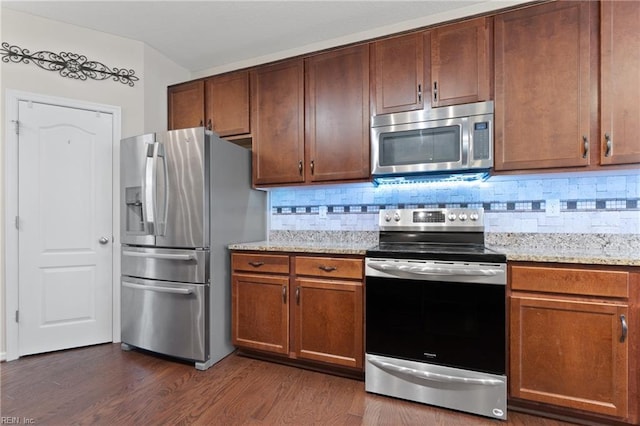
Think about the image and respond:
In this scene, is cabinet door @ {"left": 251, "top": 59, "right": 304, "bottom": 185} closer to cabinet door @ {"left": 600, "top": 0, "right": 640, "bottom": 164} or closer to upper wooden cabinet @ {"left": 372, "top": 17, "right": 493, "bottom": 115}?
upper wooden cabinet @ {"left": 372, "top": 17, "right": 493, "bottom": 115}

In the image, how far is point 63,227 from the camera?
2.54 m

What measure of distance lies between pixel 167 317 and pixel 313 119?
1916mm

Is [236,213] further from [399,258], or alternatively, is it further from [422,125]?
[422,125]

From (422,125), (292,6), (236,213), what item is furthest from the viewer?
(236,213)

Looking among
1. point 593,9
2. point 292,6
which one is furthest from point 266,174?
point 593,9

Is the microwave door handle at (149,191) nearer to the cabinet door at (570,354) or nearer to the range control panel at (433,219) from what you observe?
the range control panel at (433,219)

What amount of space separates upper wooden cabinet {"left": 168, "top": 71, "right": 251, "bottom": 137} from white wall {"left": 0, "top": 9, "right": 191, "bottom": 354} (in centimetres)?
18

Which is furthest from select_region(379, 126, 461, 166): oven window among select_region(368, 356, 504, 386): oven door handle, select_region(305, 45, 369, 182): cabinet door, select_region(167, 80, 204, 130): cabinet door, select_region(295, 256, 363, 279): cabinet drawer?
select_region(167, 80, 204, 130): cabinet door

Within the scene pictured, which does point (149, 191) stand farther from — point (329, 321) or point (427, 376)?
point (427, 376)

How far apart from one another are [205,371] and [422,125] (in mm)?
2329

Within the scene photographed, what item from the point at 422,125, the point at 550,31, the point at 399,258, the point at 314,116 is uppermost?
the point at 550,31

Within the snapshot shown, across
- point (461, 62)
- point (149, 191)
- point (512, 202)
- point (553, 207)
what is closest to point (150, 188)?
point (149, 191)

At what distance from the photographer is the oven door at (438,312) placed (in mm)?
1681

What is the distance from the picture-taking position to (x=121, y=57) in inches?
108
